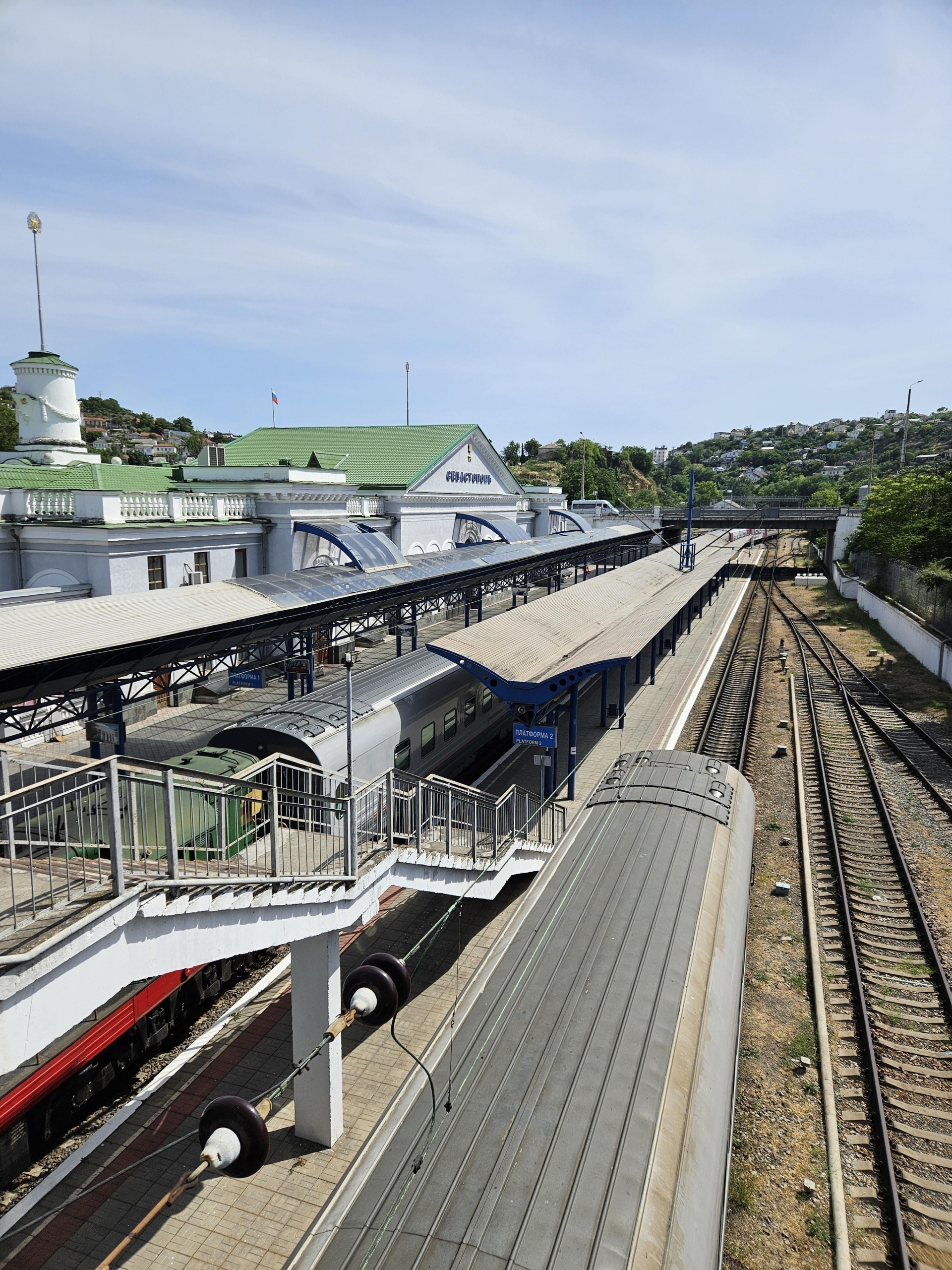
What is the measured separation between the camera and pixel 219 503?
30.2 m

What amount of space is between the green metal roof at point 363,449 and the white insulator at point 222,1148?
39.1 metres

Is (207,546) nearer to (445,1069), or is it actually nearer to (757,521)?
(445,1069)

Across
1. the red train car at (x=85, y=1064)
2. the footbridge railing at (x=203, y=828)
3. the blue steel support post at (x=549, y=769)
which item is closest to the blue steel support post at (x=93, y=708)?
the footbridge railing at (x=203, y=828)

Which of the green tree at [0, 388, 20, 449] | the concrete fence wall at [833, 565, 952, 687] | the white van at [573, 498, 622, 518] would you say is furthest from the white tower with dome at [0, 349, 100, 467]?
the white van at [573, 498, 622, 518]

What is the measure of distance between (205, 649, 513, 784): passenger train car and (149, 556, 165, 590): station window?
10370 mm

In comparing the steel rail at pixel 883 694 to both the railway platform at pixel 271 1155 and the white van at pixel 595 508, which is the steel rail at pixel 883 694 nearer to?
the railway platform at pixel 271 1155

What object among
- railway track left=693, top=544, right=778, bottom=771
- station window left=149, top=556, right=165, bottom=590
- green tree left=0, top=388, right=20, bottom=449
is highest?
green tree left=0, top=388, right=20, bottom=449

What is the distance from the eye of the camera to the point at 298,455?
51.1 meters

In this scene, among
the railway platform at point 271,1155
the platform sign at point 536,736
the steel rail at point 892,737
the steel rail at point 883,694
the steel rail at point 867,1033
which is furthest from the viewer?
the steel rail at point 883,694

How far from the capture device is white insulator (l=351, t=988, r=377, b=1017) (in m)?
7.28

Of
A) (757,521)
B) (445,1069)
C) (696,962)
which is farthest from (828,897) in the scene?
(757,521)

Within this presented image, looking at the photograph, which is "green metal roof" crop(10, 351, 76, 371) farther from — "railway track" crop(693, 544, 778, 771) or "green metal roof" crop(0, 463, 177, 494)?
"railway track" crop(693, 544, 778, 771)

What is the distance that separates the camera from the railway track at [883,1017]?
8.69 meters

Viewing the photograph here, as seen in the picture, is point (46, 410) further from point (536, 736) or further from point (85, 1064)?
point (85, 1064)
